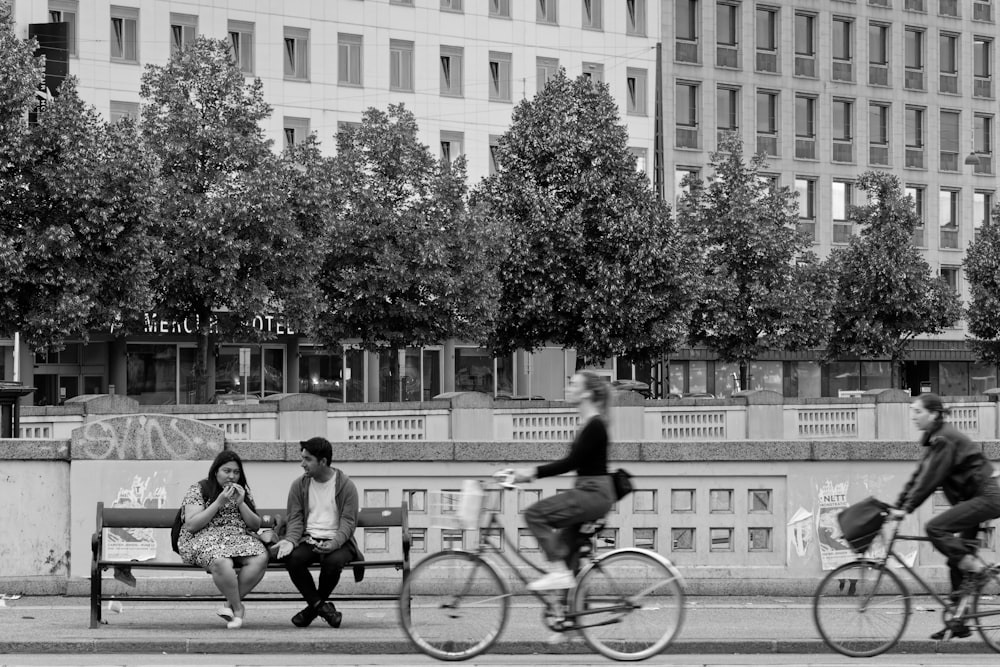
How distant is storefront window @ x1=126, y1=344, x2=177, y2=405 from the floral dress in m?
38.8

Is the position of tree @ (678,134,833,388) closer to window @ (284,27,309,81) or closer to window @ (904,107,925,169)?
window @ (284,27,309,81)

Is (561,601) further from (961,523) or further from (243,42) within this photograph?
(243,42)

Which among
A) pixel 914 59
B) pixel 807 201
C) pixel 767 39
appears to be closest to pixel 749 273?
pixel 807 201

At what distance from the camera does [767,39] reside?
209ft

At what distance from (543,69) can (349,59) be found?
7.64 meters

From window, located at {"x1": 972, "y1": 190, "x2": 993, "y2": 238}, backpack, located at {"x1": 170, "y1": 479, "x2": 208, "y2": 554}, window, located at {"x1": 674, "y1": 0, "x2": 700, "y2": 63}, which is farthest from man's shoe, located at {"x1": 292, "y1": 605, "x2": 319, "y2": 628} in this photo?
window, located at {"x1": 972, "y1": 190, "x2": 993, "y2": 238}

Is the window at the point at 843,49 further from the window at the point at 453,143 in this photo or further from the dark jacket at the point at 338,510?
the dark jacket at the point at 338,510

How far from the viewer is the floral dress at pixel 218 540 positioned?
10703 millimetres

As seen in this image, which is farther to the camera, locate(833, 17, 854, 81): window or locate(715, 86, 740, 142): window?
locate(833, 17, 854, 81): window

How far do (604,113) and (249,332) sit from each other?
12.1m

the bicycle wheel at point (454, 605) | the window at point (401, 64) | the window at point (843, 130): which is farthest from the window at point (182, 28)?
the bicycle wheel at point (454, 605)

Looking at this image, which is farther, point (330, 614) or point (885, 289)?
point (885, 289)

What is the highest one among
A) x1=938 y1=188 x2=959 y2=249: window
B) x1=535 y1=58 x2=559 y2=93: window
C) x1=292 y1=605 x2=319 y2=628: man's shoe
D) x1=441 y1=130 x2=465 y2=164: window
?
x1=535 y1=58 x2=559 y2=93: window

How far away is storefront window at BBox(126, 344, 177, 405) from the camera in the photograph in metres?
48.9
